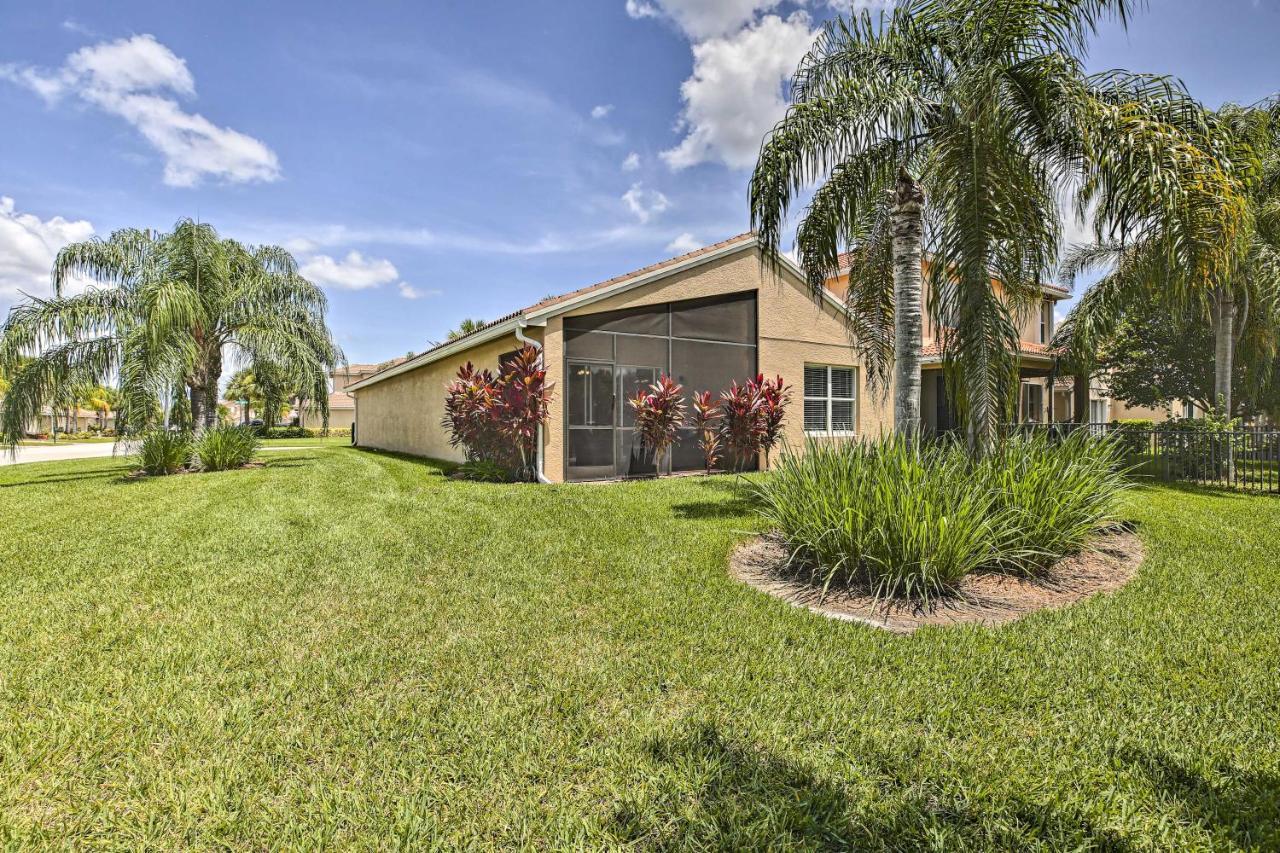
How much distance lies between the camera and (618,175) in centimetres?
1484

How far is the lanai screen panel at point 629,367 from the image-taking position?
12188mm

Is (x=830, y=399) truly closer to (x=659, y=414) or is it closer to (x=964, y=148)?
(x=659, y=414)

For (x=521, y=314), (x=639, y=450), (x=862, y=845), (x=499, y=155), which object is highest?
(x=499, y=155)

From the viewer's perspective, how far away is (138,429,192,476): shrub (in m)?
12.9

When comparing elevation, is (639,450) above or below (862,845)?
above

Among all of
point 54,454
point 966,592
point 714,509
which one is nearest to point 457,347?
point 714,509

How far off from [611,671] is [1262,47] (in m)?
14.9

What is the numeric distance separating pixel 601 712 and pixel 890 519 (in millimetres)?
3126

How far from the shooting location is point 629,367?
12664mm

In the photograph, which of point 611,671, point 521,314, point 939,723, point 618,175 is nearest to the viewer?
point 939,723

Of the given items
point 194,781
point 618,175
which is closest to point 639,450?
point 618,175

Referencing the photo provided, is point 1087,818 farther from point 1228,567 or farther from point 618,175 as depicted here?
point 618,175

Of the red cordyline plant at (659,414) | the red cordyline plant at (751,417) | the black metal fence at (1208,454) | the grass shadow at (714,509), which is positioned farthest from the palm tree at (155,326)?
the black metal fence at (1208,454)

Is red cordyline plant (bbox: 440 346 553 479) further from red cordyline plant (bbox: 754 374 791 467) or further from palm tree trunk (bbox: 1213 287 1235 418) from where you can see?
palm tree trunk (bbox: 1213 287 1235 418)
